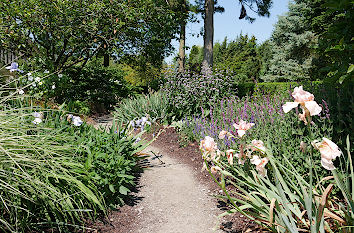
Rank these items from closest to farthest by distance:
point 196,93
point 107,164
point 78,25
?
point 107,164 < point 196,93 < point 78,25

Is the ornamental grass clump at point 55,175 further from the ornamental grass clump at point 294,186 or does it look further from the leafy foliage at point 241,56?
the leafy foliage at point 241,56

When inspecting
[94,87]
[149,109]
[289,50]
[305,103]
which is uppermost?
[289,50]

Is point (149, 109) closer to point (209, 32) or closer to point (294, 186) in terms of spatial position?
point (209, 32)

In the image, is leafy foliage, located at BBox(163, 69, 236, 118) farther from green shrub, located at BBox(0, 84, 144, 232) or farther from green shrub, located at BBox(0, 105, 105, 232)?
green shrub, located at BBox(0, 105, 105, 232)

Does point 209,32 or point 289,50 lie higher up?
point 289,50

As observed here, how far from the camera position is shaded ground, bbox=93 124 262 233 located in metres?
2.57

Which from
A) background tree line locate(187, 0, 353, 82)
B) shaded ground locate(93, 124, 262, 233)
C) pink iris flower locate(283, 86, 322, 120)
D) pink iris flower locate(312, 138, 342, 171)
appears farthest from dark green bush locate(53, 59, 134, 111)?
pink iris flower locate(312, 138, 342, 171)

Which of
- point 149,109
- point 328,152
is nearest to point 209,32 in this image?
point 149,109

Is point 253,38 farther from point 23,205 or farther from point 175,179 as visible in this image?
point 23,205

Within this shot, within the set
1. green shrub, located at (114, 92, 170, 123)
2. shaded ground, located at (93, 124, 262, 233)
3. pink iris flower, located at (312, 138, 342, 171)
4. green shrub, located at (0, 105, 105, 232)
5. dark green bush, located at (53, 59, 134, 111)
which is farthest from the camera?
dark green bush, located at (53, 59, 134, 111)

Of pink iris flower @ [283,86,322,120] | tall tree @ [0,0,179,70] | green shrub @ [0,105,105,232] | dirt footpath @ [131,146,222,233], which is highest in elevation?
tall tree @ [0,0,179,70]

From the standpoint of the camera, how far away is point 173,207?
2.97m

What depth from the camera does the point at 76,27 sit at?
7.68 metres

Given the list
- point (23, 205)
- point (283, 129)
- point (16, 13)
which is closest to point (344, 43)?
point (283, 129)
